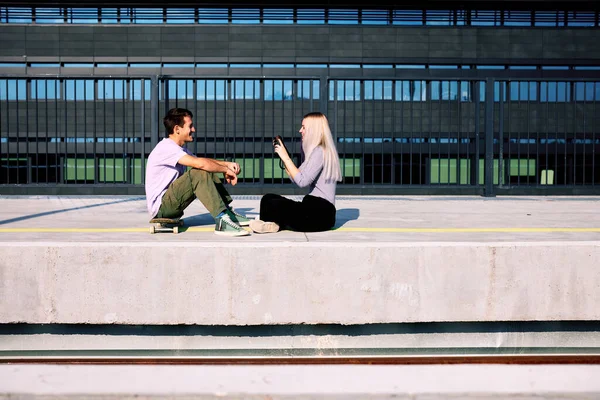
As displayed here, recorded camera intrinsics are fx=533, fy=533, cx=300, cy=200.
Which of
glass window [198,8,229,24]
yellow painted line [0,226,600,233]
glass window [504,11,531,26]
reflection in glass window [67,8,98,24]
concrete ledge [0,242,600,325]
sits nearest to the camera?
concrete ledge [0,242,600,325]

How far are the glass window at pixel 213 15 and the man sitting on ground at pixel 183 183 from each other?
26.8 meters

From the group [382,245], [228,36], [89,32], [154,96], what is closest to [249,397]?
[382,245]

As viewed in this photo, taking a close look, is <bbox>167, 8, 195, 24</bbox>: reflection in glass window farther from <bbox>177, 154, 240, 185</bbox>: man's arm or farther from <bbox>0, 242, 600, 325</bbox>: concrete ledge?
<bbox>0, 242, 600, 325</bbox>: concrete ledge

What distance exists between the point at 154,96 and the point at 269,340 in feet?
21.5

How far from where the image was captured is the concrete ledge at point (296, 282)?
3.42 meters

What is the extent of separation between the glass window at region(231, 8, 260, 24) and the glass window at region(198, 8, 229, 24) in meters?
0.45

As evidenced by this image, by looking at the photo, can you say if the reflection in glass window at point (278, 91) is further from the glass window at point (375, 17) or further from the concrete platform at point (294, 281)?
the concrete platform at point (294, 281)

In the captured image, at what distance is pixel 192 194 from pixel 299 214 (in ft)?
2.95

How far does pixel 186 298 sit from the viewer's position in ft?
11.3

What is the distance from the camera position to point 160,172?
4.55 meters

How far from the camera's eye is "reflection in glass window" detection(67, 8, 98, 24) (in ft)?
97.6

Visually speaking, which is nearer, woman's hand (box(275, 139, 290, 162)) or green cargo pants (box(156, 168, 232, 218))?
green cargo pants (box(156, 168, 232, 218))

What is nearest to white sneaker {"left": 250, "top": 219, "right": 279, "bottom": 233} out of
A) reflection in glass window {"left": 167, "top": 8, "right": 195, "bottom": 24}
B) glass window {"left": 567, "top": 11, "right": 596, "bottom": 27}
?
reflection in glass window {"left": 167, "top": 8, "right": 195, "bottom": 24}

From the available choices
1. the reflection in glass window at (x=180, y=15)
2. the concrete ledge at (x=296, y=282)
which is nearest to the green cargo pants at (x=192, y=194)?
the concrete ledge at (x=296, y=282)
